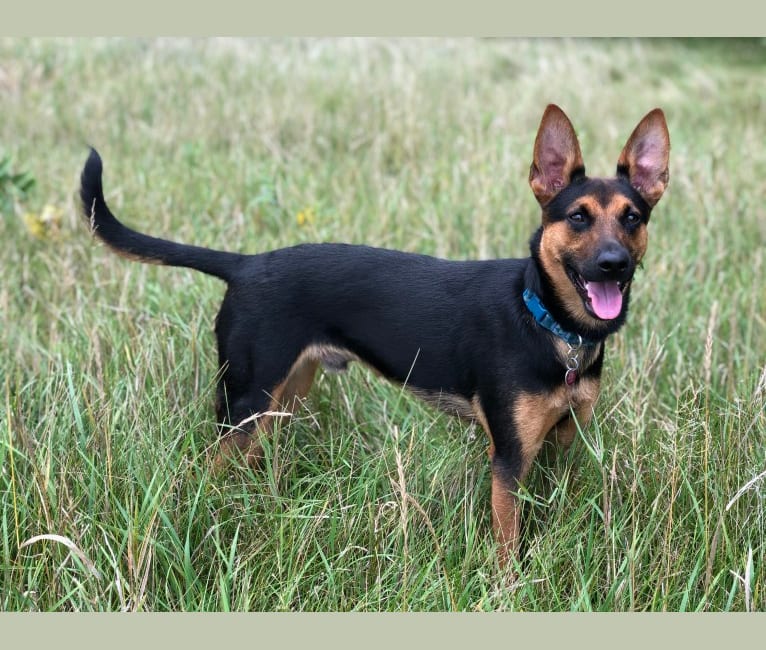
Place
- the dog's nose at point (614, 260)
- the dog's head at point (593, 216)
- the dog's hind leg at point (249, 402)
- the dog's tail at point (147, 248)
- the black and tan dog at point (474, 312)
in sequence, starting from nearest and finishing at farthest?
the dog's nose at point (614, 260) < the dog's head at point (593, 216) < the black and tan dog at point (474, 312) < the dog's hind leg at point (249, 402) < the dog's tail at point (147, 248)

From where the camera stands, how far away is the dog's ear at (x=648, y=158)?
10.8 ft

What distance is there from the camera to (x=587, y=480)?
3377 mm

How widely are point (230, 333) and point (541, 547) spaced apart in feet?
4.65

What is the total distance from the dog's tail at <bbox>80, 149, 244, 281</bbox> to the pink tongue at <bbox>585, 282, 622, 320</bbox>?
4.62 ft

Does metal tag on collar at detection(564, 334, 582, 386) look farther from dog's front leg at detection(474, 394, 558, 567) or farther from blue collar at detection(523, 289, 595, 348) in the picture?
dog's front leg at detection(474, 394, 558, 567)

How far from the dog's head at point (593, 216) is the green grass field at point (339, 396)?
0.46 meters

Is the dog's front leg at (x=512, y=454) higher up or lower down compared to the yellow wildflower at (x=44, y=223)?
lower down

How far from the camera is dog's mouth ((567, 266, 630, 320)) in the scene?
121 inches

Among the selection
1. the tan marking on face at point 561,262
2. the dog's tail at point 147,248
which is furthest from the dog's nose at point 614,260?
the dog's tail at point 147,248

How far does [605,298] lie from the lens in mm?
3094

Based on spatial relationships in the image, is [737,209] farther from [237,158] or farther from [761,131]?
[237,158]

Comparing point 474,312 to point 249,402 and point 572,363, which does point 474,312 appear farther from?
point 249,402

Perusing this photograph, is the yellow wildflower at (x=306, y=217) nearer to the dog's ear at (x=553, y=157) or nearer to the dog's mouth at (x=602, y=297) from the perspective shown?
the dog's ear at (x=553, y=157)

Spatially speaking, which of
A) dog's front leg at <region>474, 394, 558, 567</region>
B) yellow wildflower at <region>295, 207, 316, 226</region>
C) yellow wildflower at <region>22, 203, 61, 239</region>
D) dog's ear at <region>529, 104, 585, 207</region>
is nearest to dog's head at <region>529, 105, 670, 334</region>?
dog's ear at <region>529, 104, 585, 207</region>
